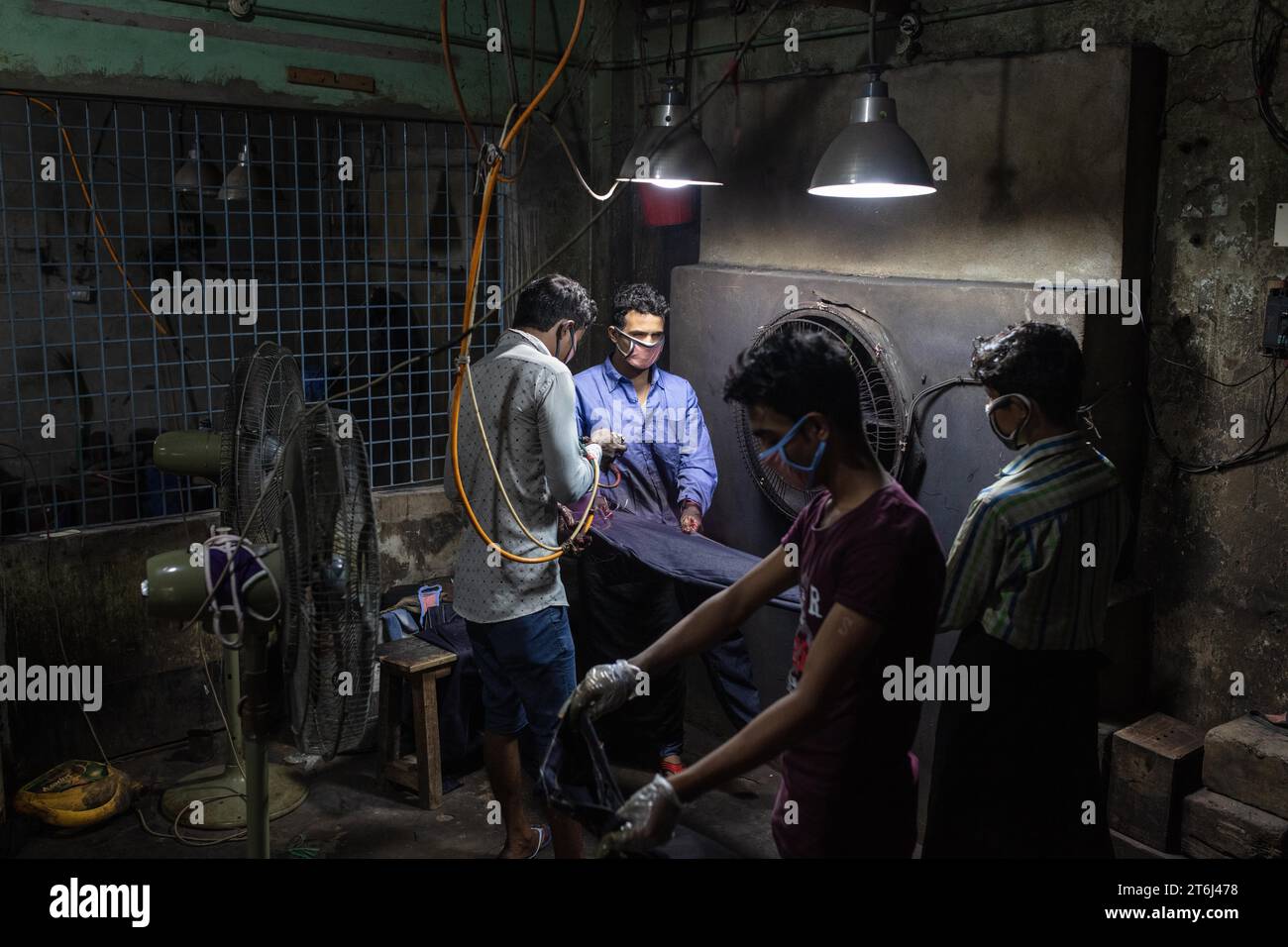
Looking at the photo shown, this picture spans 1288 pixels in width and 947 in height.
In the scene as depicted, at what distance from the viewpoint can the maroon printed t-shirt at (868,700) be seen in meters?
2.38

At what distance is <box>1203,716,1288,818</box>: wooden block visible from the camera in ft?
12.6

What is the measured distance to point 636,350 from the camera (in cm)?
532

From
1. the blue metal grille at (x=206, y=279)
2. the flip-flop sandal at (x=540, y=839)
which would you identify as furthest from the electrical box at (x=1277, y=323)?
the blue metal grille at (x=206, y=279)

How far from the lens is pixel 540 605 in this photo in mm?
4105

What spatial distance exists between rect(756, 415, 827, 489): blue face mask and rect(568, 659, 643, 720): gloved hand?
634 mm

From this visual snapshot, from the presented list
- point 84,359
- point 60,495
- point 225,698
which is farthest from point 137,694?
point 84,359

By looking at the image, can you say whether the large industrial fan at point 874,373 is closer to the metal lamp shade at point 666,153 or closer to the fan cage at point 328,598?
the metal lamp shade at point 666,153

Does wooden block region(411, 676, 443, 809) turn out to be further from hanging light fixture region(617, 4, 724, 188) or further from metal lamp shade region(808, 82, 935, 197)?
metal lamp shade region(808, 82, 935, 197)

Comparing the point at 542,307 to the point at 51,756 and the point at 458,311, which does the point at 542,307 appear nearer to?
the point at 458,311

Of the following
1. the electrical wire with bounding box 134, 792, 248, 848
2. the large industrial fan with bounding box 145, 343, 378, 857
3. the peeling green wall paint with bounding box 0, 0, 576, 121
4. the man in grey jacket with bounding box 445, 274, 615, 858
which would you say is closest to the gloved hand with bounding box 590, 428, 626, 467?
the man in grey jacket with bounding box 445, 274, 615, 858

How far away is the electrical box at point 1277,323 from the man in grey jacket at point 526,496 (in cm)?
245

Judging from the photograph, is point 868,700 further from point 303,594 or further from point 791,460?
point 303,594

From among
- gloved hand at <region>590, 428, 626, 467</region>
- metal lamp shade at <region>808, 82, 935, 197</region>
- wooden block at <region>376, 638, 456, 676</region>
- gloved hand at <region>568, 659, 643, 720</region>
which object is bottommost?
wooden block at <region>376, 638, 456, 676</region>

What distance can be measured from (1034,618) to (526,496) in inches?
72.6
